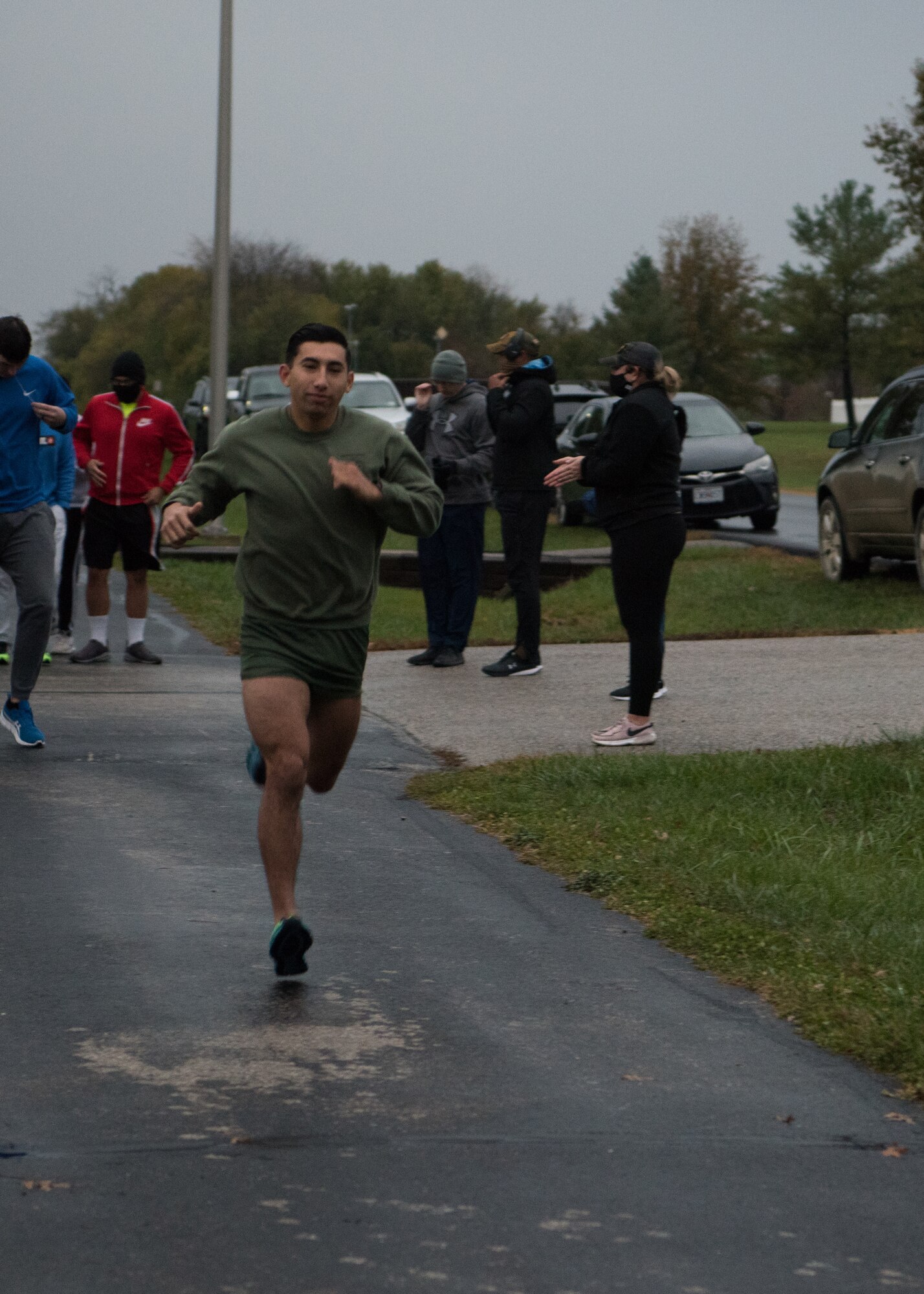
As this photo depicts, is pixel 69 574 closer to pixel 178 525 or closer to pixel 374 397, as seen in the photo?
pixel 178 525

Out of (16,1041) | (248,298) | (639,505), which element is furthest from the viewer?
(248,298)

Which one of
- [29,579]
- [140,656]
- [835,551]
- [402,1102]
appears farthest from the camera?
[835,551]

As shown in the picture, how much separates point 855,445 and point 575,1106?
13.3 metres

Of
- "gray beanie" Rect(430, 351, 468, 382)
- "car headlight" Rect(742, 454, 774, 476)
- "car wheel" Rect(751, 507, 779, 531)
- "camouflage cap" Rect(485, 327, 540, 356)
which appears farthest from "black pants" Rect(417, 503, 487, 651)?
"car wheel" Rect(751, 507, 779, 531)

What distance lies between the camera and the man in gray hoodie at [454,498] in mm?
11680

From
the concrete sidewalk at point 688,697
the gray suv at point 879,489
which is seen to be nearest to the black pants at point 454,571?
the concrete sidewalk at point 688,697

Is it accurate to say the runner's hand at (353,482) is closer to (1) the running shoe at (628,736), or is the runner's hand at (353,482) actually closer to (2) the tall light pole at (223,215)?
(1) the running shoe at (628,736)

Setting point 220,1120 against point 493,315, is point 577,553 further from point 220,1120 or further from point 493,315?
point 493,315

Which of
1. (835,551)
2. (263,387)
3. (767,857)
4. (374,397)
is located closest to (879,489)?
(835,551)

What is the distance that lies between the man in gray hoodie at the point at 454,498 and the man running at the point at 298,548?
6241 mm

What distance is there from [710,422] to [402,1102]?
67.6 feet

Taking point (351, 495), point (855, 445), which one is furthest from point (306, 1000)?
point (855, 445)

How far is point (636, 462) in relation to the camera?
28.3 feet

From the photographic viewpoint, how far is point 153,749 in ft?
29.5
